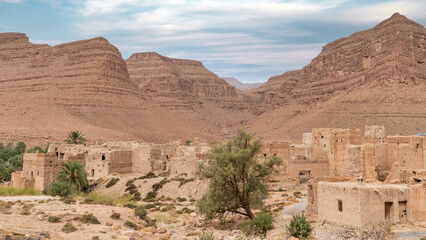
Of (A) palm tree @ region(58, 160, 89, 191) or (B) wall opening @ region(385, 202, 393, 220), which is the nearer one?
(B) wall opening @ region(385, 202, 393, 220)

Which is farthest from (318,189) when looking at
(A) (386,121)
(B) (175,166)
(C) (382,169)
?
(A) (386,121)

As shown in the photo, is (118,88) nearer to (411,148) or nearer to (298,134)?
(298,134)

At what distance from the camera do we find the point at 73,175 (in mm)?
37906

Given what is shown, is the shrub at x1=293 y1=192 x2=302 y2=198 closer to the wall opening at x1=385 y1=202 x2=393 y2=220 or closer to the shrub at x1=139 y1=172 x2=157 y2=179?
the wall opening at x1=385 y1=202 x2=393 y2=220

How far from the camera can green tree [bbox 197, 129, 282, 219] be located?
81.8ft

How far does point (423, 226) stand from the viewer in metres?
21.2

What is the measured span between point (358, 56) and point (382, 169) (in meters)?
107

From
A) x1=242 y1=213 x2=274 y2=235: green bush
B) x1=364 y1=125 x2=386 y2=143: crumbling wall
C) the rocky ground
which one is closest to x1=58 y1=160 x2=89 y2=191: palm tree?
the rocky ground

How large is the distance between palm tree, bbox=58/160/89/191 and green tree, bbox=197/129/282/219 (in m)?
15.5

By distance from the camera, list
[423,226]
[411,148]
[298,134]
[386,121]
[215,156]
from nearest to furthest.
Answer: [423,226], [215,156], [411,148], [386,121], [298,134]

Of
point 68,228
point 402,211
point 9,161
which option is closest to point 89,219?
point 68,228

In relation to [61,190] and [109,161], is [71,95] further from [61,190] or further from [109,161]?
[61,190]

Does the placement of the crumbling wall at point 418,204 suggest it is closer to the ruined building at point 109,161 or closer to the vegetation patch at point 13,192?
the ruined building at point 109,161

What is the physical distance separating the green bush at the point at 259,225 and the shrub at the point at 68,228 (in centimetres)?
779
